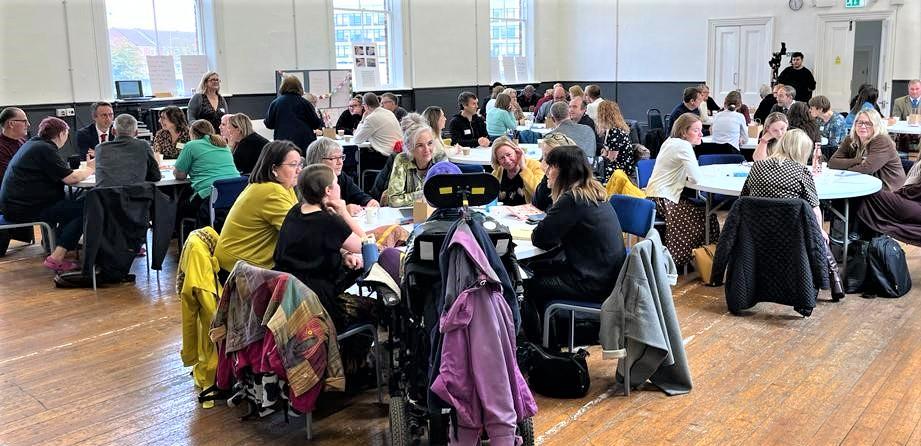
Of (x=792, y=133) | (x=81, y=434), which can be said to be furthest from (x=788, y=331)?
(x=81, y=434)

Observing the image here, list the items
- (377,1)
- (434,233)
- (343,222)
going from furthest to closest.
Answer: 1. (377,1)
2. (343,222)
3. (434,233)

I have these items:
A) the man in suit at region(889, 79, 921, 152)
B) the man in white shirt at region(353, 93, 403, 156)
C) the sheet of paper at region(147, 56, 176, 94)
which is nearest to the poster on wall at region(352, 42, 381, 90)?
the sheet of paper at region(147, 56, 176, 94)

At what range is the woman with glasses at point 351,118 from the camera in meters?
10.00

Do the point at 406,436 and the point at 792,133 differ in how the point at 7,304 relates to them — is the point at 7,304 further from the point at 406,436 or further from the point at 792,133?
the point at 792,133

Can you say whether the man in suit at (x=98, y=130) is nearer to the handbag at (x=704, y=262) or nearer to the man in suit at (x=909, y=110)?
the handbag at (x=704, y=262)

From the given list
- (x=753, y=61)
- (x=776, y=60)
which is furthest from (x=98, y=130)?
(x=753, y=61)

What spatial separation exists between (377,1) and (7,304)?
817 cm

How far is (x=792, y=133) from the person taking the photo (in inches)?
200

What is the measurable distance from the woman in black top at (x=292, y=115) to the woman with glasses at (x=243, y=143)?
4.81 feet

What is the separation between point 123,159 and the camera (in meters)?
5.78

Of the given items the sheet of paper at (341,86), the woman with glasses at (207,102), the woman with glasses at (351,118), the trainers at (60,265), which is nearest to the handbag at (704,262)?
the trainers at (60,265)

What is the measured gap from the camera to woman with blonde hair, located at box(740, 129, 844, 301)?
4.76 metres

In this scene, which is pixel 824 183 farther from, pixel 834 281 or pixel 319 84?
pixel 319 84

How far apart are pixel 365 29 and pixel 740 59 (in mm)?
6157
